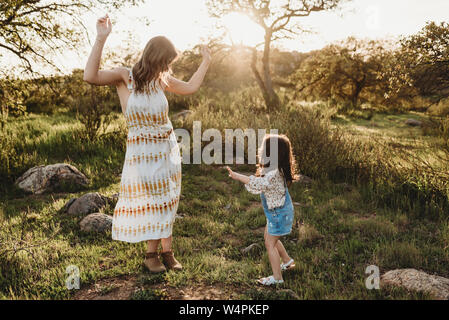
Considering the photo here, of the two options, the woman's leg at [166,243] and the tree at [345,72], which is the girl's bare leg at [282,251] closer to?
the woman's leg at [166,243]

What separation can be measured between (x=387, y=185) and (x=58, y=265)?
4.99 m

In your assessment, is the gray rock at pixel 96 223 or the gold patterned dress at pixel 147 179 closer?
the gold patterned dress at pixel 147 179


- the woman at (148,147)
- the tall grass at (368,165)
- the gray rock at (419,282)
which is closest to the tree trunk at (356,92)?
the tall grass at (368,165)

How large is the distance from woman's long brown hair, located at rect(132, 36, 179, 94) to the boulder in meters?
4.05

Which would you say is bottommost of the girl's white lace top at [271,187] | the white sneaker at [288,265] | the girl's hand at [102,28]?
the white sneaker at [288,265]

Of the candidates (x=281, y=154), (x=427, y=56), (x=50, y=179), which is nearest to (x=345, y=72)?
(x=427, y=56)

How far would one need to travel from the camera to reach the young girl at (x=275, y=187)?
297 centimetres

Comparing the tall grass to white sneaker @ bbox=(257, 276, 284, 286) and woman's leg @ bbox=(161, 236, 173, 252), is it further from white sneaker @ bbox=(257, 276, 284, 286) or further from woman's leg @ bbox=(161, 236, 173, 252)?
woman's leg @ bbox=(161, 236, 173, 252)

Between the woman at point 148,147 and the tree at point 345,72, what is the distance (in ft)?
54.6

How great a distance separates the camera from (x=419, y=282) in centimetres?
290

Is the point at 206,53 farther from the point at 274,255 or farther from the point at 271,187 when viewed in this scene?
the point at 274,255

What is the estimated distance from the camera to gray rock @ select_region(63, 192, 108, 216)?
4992mm
